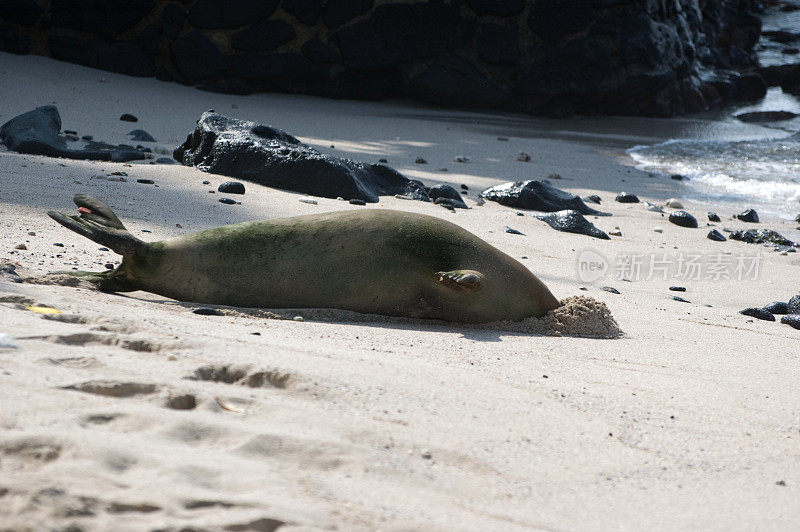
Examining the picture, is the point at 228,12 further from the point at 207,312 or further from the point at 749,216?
the point at 207,312

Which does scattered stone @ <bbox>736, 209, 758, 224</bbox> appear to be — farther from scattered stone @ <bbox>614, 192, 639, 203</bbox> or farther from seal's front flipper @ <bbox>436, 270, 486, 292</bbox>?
seal's front flipper @ <bbox>436, 270, 486, 292</bbox>

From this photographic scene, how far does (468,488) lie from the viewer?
5.46ft

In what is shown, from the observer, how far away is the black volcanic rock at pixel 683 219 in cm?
634

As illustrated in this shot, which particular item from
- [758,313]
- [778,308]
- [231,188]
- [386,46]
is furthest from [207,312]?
[386,46]

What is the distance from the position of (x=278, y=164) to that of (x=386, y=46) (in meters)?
6.93

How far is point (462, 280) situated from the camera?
9.68 ft

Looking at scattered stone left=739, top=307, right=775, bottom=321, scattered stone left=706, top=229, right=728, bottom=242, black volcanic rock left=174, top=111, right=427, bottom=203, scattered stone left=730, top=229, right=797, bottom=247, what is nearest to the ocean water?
scattered stone left=730, top=229, right=797, bottom=247

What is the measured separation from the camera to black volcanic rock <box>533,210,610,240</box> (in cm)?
558

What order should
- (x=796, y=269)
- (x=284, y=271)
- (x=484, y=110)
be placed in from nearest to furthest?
1. (x=284, y=271)
2. (x=796, y=269)
3. (x=484, y=110)

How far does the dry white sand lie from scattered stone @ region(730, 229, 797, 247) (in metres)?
→ 2.29

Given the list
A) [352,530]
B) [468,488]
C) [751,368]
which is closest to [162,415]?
[352,530]

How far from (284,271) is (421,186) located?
314 centimetres

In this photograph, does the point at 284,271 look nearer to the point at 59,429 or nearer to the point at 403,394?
the point at 403,394

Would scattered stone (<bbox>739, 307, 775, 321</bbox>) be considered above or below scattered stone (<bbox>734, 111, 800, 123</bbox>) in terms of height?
below
